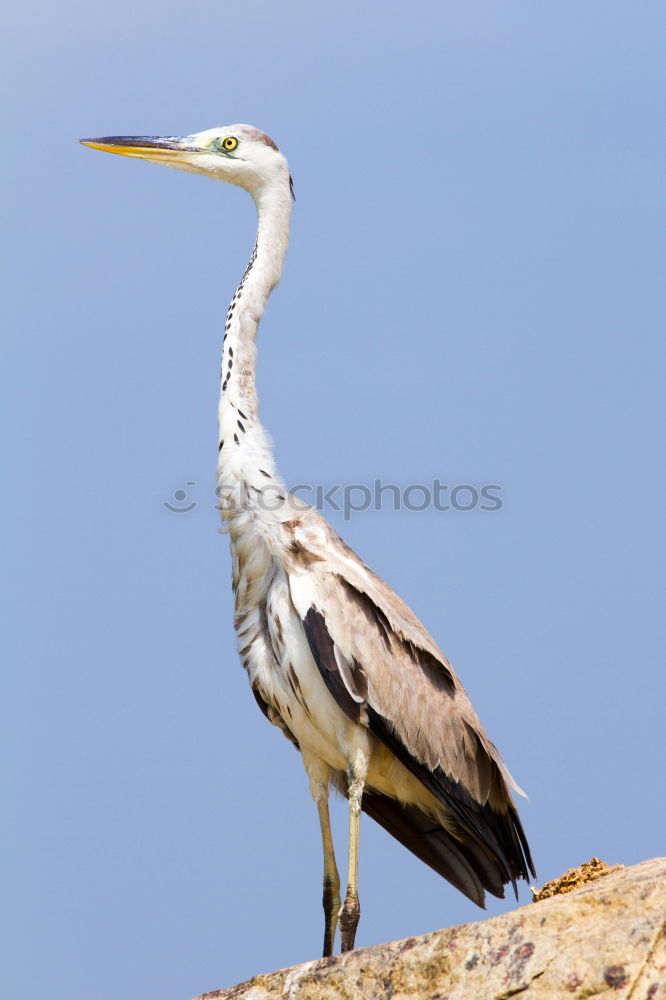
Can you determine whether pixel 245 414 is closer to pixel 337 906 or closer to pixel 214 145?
pixel 214 145

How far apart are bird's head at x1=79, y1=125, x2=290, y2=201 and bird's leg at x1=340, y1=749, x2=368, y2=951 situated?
353 cm

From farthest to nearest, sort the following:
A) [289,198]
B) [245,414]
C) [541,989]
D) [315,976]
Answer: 1. [289,198]
2. [245,414]
3. [315,976]
4. [541,989]

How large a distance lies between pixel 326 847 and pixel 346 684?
978 mm

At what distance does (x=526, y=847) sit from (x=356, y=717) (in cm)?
139

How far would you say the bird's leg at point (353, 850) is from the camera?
5582mm

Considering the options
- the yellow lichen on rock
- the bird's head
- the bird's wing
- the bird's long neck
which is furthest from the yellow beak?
the yellow lichen on rock

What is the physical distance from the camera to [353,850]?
5668 millimetres

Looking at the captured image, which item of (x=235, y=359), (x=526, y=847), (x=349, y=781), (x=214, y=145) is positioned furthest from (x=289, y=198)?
(x=526, y=847)

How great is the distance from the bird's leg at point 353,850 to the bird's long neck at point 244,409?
1395 millimetres

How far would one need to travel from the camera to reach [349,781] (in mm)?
5887

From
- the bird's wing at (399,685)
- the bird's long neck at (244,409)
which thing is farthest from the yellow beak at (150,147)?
the bird's wing at (399,685)

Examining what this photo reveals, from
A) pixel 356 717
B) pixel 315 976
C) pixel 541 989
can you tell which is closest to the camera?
pixel 541 989

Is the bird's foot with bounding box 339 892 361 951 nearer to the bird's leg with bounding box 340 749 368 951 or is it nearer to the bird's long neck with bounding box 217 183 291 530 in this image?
the bird's leg with bounding box 340 749 368 951

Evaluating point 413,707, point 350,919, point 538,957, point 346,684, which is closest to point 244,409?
point 346,684
